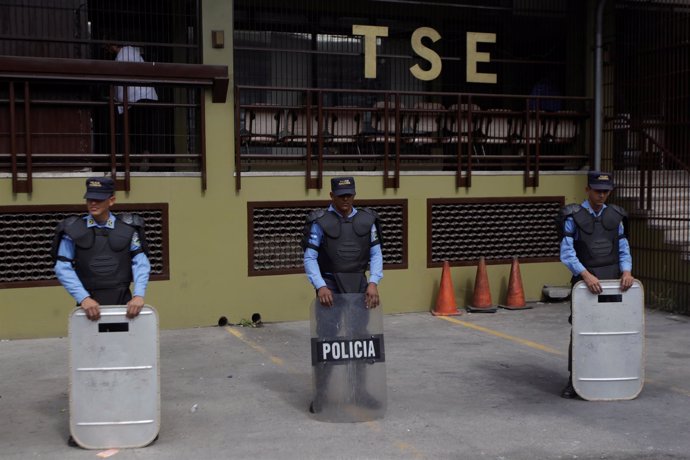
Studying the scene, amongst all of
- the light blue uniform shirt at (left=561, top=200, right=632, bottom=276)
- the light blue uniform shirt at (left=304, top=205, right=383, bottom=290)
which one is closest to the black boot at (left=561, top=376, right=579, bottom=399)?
the light blue uniform shirt at (left=561, top=200, right=632, bottom=276)

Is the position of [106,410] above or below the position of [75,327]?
below

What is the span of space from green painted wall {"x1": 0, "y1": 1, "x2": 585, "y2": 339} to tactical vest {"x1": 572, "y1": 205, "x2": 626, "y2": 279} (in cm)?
460

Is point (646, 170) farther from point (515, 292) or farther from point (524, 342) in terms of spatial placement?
point (524, 342)

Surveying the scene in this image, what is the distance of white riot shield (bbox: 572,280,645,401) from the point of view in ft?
23.6

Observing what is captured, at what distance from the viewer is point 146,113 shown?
11.4m

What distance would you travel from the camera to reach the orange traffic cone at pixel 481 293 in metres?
12.0

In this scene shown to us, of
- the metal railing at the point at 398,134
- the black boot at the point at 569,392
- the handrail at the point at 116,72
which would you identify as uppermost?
the handrail at the point at 116,72

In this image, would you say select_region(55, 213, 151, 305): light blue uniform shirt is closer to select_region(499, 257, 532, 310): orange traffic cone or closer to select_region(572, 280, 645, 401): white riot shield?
select_region(572, 280, 645, 401): white riot shield

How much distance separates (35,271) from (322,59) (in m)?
5.42

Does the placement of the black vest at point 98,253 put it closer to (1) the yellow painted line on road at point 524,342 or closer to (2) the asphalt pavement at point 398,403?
(2) the asphalt pavement at point 398,403

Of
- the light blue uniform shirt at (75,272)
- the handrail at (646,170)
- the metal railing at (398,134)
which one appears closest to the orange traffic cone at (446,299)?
the metal railing at (398,134)

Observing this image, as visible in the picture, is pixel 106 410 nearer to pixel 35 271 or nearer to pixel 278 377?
pixel 278 377

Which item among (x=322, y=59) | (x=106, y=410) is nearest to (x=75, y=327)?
(x=106, y=410)

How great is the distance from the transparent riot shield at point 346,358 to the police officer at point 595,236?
1.85m
